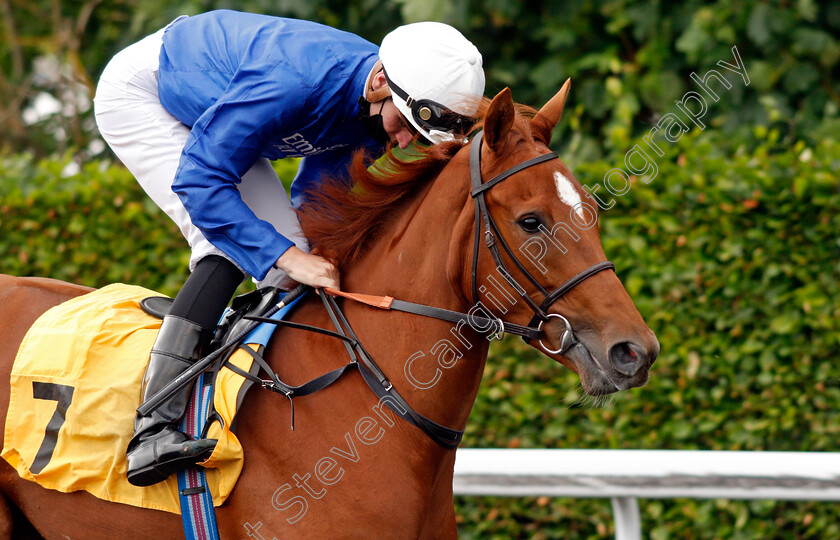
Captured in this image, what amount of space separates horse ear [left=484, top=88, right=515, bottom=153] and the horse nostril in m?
0.61

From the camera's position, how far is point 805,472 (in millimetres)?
3086

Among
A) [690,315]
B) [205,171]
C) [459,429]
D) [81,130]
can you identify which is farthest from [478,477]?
[81,130]

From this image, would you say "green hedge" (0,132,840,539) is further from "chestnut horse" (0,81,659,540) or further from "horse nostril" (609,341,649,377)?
"horse nostril" (609,341,649,377)

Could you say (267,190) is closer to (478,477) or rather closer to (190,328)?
(190,328)

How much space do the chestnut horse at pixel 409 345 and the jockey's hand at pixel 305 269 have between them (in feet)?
0.27

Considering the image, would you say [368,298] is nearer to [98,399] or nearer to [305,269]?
[305,269]

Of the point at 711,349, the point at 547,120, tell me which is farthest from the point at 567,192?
the point at 711,349

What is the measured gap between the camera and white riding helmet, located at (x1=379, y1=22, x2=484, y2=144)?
229 cm

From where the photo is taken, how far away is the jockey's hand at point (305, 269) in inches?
89.8

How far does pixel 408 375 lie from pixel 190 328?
65cm

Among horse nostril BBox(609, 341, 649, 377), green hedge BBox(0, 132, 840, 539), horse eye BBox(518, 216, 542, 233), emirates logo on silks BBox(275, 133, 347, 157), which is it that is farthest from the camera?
green hedge BBox(0, 132, 840, 539)

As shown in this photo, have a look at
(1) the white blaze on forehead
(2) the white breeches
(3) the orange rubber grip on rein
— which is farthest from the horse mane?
(1) the white blaze on forehead

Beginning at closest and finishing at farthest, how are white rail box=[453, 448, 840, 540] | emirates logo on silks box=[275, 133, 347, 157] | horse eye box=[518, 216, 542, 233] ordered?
horse eye box=[518, 216, 542, 233] → emirates logo on silks box=[275, 133, 347, 157] → white rail box=[453, 448, 840, 540]

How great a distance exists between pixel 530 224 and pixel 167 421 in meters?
1.14
